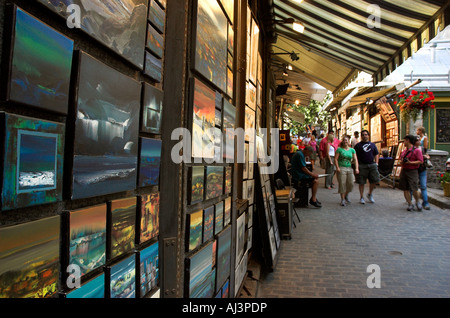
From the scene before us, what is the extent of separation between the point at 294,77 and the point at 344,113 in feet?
47.0

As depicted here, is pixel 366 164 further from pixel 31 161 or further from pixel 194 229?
pixel 31 161

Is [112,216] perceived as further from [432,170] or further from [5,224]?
[432,170]

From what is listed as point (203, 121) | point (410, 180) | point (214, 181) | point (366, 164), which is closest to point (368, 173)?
point (366, 164)

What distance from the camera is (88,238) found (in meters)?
1.03

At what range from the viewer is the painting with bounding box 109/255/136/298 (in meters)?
1.18

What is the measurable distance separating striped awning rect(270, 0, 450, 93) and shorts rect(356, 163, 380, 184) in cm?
276

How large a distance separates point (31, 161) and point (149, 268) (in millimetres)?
876

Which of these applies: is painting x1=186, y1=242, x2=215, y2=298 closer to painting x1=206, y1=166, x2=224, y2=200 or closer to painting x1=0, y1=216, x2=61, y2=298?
painting x1=206, y1=166, x2=224, y2=200

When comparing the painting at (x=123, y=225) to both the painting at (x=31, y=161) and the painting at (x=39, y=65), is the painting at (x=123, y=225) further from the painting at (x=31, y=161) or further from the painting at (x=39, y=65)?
the painting at (x=39, y=65)

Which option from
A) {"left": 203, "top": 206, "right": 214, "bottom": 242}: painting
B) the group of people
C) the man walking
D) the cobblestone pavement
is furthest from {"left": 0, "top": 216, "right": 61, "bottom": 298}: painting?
the man walking

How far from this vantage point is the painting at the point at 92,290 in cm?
97

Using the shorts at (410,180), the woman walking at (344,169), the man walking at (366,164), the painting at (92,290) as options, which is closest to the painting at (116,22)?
the painting at (92,290)

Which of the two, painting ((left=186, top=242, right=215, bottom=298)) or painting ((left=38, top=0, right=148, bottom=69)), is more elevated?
painting ((left=38, top=0, right=148, bottom=69))
